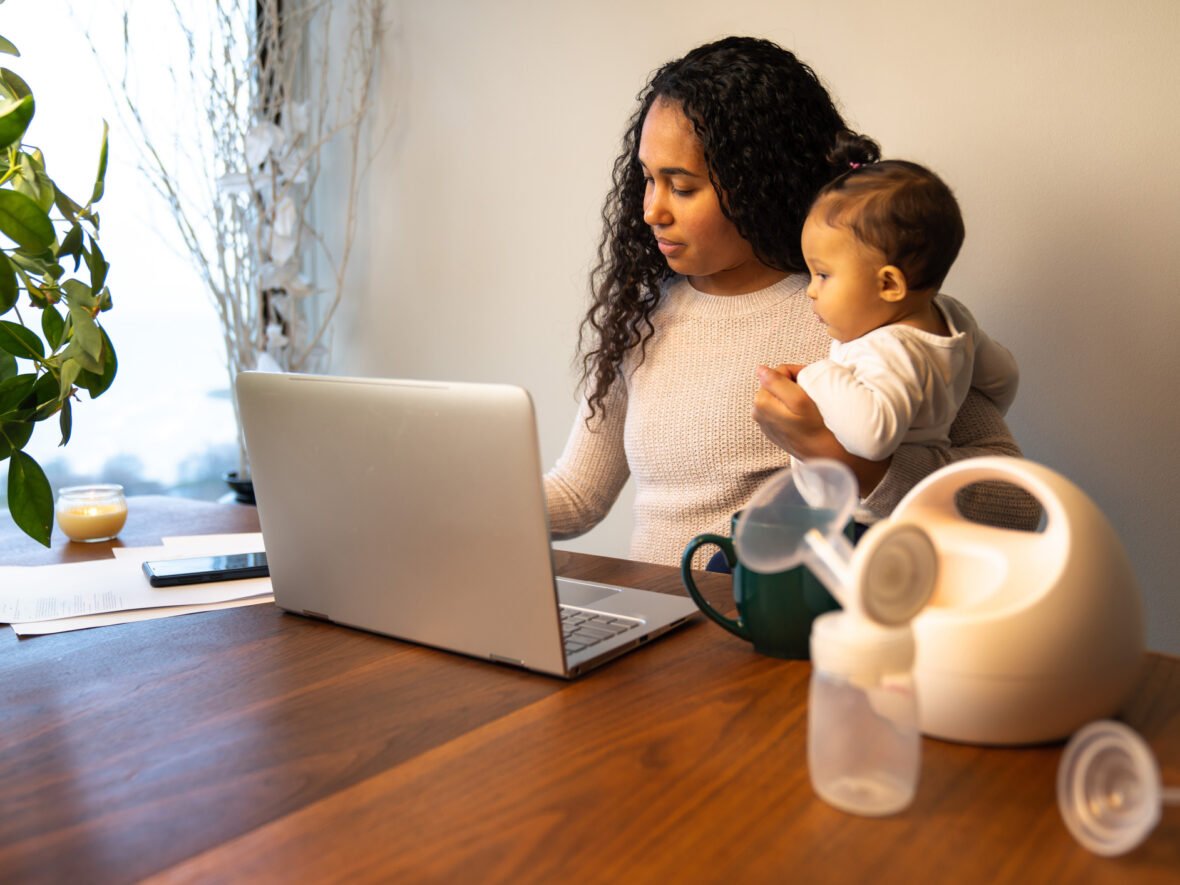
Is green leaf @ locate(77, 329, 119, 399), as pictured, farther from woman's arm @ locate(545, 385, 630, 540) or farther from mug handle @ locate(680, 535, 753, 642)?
woman's arm @ locate(545, 385, 630, 540)

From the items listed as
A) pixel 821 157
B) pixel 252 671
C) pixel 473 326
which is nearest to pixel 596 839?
pixel 252 671

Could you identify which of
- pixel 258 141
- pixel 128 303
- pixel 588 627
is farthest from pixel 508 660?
pixel 128 303

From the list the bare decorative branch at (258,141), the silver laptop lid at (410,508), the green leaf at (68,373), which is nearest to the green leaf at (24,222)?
the green leaf at (68,373)

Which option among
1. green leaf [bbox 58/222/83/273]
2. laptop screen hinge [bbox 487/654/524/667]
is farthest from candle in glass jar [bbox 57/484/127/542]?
laptop screen hinge [bbox 487/654/524/667]

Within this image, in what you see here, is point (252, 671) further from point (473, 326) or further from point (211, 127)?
point (211, 127)

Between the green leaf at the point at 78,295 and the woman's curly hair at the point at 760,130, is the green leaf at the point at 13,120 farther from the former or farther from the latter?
the woman's curly hair at the point at 760,130

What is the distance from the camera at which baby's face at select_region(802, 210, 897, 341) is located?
3.82 ft

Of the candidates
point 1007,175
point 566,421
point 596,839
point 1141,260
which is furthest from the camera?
point 566,421

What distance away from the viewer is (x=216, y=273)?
2871mm

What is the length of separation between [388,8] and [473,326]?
2.95 feet

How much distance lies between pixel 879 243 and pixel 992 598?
60 cm

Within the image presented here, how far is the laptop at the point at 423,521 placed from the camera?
0.78 m

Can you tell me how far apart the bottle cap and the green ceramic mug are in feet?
0.75

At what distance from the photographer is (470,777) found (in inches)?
25.0
